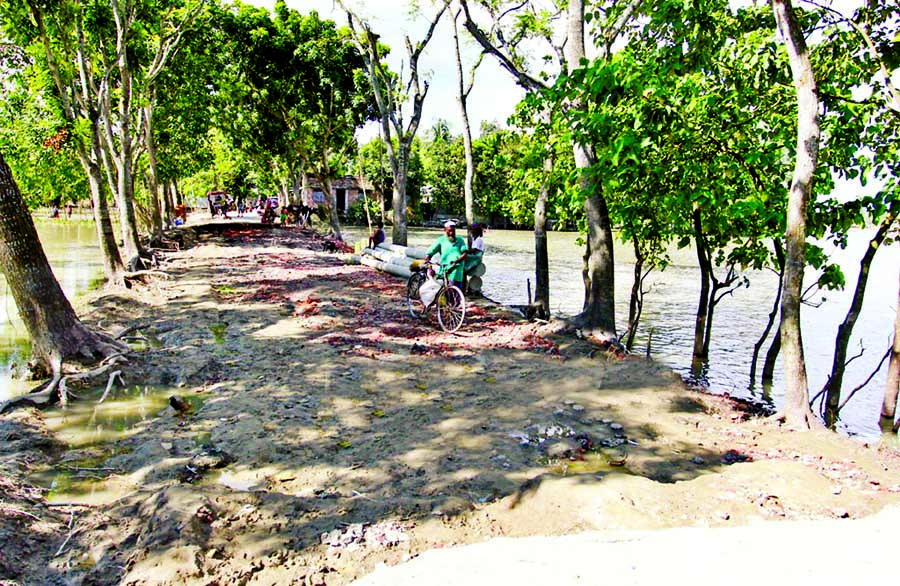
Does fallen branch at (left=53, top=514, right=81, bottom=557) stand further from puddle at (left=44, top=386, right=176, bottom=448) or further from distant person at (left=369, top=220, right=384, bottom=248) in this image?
distant person at (left=369, top=220, right=384, bottom=248)

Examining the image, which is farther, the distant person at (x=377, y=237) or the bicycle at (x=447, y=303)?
the distant person at (x=377, y=237)

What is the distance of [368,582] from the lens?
11.0ft

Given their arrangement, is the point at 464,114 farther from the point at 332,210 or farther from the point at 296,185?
the point at 296,185

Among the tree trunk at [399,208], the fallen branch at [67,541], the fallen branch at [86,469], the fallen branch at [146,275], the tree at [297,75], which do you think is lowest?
the fallen branch at [86,469]

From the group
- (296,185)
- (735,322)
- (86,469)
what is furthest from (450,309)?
(296,185)

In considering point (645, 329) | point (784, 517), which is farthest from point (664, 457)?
point (645, 329)

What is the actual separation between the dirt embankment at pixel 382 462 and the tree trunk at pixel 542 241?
8.26 feet

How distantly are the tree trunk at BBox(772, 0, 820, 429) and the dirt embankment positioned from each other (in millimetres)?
478

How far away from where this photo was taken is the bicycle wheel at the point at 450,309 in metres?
10.3

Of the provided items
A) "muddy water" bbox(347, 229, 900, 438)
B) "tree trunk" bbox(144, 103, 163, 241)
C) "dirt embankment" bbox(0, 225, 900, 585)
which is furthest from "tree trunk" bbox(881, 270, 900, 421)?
"tree trunk" bbox(144, 103, 163, 241)

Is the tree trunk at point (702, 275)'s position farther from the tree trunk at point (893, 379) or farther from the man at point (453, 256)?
the man at point (453, 256)

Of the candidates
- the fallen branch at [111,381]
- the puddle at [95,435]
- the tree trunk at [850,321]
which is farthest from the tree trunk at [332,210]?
the tree trunk at [850,321]

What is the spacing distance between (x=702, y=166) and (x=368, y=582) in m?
6.79

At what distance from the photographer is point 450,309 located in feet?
34.2
